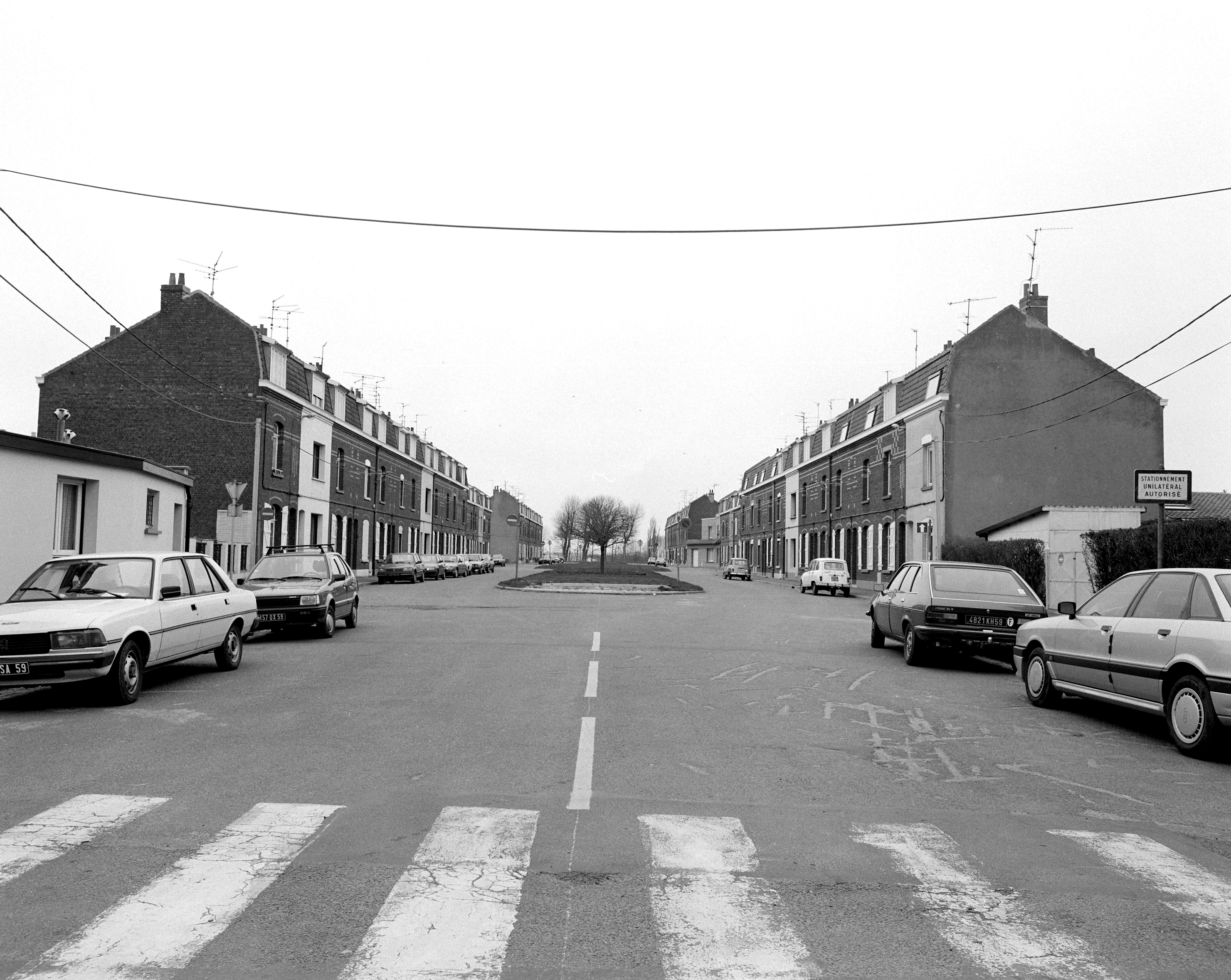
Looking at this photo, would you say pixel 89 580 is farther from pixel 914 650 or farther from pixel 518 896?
pixel 914 650

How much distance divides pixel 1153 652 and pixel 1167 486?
17.8 feet

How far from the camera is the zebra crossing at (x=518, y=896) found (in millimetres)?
3689

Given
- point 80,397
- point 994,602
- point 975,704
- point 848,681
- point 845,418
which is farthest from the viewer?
point 845,418

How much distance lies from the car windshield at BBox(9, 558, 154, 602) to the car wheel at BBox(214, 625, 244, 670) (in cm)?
161

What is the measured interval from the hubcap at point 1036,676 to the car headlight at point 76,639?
31.2 feet

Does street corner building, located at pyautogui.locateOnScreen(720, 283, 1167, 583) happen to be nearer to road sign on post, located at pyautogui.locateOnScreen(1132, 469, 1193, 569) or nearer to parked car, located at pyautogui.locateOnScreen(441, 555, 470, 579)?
road sign on post, located at pyautogui.locateOnScreen(1132, 469, 1193, 569)

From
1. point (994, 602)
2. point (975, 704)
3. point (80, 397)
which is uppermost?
point (80, 397)

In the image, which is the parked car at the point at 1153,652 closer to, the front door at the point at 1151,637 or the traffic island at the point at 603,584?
the front door at the point at 1151,637

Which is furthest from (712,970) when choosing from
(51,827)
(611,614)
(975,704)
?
(611,614)

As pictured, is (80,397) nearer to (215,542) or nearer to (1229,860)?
(215,542)

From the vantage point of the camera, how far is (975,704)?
10.6 meters

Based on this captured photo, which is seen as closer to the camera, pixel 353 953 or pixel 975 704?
pixel 353 953

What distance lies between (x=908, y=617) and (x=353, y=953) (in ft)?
39.1

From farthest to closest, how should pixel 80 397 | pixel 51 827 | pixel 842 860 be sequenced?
Answer: pixel 80 397
pixel 51 827
pixel 842 860
